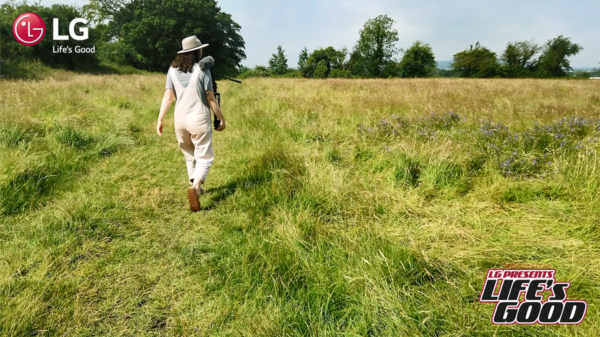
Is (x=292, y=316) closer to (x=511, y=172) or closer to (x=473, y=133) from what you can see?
(x=511, y=172)

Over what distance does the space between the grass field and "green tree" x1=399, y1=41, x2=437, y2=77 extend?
194 ft

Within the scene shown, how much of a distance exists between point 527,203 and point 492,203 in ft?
1.11

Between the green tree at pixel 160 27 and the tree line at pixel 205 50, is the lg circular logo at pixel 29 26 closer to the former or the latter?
the tree line at pixel 205 50

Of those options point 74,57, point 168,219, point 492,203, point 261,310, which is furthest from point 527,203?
point 74,57

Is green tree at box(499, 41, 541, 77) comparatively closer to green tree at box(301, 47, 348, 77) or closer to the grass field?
green tree at box(301, 47, 348, 77)

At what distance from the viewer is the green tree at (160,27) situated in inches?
1476

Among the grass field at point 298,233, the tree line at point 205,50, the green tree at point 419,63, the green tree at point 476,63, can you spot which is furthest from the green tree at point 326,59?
the grass field at point 298,233

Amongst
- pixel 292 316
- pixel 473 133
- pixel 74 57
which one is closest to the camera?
pixel 292 316

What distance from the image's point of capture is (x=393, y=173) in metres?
3.44

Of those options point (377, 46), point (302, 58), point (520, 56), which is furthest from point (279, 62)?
point (520, 56)

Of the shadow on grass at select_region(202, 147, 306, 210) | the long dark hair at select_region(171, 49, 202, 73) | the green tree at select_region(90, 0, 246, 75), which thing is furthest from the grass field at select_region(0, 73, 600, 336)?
the green tree at select_region(90, 0, 246, 75)

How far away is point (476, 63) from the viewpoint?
54281 mm

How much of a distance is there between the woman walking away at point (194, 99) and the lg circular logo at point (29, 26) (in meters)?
21.9

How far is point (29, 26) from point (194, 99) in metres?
23.7
